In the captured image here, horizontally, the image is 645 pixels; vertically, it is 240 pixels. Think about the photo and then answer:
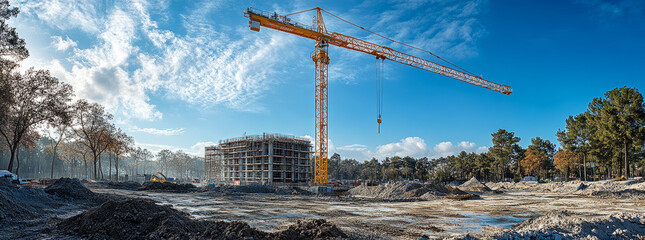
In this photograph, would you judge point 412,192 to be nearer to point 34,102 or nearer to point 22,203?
point 22,203

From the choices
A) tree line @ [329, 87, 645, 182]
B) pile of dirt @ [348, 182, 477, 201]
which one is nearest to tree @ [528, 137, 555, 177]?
tree line @ [329, 87, 645, 182]

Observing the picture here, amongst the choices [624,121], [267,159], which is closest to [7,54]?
[267,159]

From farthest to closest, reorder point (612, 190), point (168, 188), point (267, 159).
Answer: point (267, 159) → point (168, 188) → point (612, 190)

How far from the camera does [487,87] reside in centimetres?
7144

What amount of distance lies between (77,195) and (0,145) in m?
44.9

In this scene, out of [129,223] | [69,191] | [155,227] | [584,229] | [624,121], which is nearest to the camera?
[584,229]

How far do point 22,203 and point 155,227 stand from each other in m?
8.95

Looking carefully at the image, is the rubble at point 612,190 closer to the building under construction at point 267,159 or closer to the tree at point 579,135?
the tree at point 579,135

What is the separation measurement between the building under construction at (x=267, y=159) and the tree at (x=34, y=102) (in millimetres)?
33884

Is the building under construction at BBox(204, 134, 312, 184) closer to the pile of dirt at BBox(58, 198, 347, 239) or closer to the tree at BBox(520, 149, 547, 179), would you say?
the tree at BBox(520, 149, 547, 179)

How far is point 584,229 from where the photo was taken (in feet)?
30.8

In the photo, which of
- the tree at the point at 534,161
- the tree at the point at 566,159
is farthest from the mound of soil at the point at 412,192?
the tree at the point at 534,161

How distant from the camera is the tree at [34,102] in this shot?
33906 mm

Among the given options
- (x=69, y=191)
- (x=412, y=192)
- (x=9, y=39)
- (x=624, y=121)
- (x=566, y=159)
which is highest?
(x=9, y=39)
